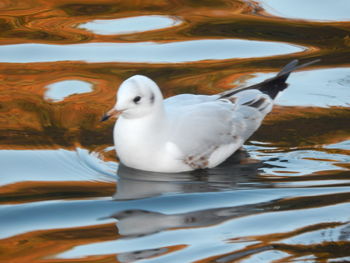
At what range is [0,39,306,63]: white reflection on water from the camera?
8391mm

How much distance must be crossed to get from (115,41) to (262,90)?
2.30m

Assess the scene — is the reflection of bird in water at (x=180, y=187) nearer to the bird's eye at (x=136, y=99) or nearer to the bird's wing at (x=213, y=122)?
the bird's wing at (x=213, y=122)

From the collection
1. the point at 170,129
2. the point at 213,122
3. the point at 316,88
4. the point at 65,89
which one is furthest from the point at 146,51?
the point at 170,129

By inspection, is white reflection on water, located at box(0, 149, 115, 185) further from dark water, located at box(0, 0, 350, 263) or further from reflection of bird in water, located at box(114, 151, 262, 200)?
reflection of bird in water, located at box(114, 151, 262, 200)

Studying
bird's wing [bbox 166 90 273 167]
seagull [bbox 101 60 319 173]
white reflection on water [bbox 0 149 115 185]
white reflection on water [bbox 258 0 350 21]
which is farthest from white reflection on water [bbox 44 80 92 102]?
white reflection on water [bbox 258 0 350 21]

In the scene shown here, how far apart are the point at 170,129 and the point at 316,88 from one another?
6.83ft

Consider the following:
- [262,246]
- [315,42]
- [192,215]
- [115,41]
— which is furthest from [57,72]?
[262,246]

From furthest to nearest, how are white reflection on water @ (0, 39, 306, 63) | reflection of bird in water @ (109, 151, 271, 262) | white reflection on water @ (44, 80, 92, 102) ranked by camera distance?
1. white reflection on water @ (0, 39, 306, 63)
2. white reflection on water @ (44, 80, 92, 102)
3. reflection of bird in water @ (109, 151, 271, 262)

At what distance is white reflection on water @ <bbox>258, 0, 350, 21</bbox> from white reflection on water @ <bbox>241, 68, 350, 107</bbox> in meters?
1.51

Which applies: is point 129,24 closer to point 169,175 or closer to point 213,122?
point 213,122

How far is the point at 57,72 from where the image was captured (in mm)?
8031

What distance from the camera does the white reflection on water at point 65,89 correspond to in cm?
747

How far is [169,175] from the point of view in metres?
5.96

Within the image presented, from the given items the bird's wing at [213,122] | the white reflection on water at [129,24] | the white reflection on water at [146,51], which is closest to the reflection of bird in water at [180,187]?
the bird's wing at [213,122]
